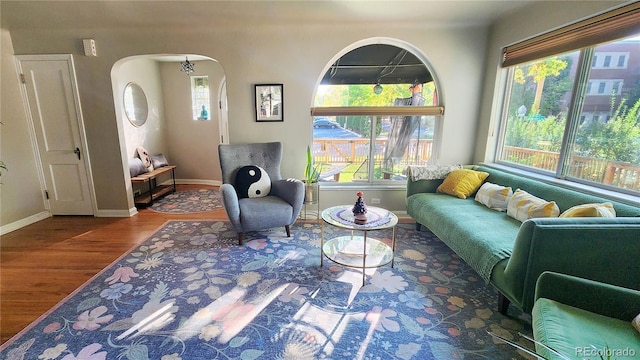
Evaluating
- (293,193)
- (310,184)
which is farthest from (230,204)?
(310,184)

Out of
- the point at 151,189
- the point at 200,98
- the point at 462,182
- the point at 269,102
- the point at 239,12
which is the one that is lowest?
the point at 151,189

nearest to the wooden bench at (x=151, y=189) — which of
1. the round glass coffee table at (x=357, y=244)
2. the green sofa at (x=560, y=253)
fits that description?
the round glass coffee table at (x=357, y=244)

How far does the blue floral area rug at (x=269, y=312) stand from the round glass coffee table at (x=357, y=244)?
10 centimetres

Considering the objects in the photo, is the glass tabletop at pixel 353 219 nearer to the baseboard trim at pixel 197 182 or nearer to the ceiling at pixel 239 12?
the ceiling at pixel 239 12

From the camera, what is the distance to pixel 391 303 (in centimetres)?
200

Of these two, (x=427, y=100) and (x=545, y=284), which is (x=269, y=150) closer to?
(x=427, y=100)

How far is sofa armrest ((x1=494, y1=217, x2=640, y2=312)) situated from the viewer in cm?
154

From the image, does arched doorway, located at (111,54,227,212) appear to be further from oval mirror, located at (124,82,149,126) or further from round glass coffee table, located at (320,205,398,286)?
round glass coffee table, located at (320,205,398,286)

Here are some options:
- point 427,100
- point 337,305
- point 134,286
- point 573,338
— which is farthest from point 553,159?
point 134,286

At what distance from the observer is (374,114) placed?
3.46 meters

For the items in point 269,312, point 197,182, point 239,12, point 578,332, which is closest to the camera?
point 578,332

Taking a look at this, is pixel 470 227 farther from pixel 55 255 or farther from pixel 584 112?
pixel 55 255

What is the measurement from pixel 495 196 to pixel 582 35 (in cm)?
147

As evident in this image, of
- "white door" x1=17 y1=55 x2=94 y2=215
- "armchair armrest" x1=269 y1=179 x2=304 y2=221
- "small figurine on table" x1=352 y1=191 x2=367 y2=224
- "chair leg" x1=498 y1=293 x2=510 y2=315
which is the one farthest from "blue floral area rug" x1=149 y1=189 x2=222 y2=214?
"chair leg" x1=498 y1=293 x2=510 y2=315
